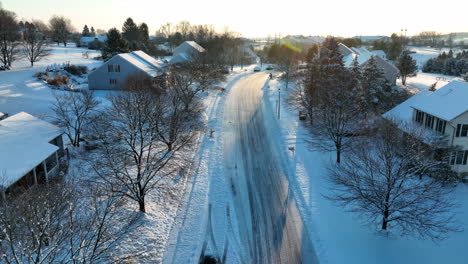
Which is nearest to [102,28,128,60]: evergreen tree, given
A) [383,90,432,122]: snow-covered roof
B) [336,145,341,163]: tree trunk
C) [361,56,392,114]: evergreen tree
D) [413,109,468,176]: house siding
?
[361,56,392,114]: evergreen tree

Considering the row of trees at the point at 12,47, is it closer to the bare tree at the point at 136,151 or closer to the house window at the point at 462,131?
the bare tree at the point at 136,151

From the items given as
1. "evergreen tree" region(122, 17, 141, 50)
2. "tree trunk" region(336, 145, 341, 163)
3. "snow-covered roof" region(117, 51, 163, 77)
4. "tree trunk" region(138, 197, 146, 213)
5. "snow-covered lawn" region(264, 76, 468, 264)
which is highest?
"evergreen tree" region(122, 17, 141, 50)

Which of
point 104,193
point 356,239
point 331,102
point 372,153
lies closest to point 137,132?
point 104,193

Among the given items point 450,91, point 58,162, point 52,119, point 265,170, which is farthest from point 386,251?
point 52,119

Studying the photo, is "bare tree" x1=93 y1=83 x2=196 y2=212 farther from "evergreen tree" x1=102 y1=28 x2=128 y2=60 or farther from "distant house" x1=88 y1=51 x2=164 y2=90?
"evergreen tree" x1=102 y1=28 x2=128 y2=60

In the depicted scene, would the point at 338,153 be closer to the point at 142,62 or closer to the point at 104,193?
the point at 104,193

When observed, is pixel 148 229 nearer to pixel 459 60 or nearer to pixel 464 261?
pixel 464 261

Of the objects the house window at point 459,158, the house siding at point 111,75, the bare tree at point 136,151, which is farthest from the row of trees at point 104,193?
the house window at point 459,158
